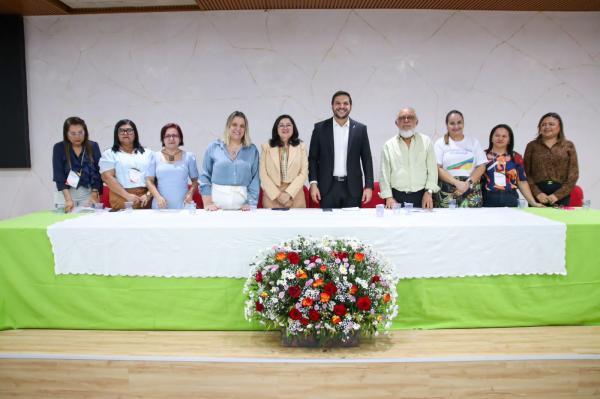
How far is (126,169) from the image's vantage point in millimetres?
3645

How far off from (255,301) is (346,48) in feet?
11.3

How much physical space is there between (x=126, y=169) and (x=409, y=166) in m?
2.15

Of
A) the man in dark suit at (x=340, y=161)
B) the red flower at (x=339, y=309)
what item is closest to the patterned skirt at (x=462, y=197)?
the man in dark suit at (x=340, y=161)

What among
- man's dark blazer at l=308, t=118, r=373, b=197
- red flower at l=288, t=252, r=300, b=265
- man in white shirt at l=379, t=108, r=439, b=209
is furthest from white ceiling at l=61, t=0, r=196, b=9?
red flower at l=288, t=252, r=300, b=265

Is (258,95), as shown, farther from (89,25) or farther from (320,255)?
(320,255)

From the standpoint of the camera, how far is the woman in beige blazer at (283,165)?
11.7 ft

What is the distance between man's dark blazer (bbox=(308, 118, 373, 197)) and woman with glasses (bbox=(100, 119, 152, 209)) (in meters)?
1.30

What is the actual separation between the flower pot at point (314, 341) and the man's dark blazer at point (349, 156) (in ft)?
4.77

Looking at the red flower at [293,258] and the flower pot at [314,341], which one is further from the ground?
the red flower at [293,258]

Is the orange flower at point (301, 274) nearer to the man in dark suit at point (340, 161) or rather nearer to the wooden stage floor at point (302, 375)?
the wooden stage floor at point (302, 375)

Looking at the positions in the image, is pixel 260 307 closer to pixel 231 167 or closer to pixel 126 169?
pixel 231 167

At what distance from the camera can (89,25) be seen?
5070 mm

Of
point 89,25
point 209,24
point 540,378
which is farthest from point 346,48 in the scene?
point 540,378

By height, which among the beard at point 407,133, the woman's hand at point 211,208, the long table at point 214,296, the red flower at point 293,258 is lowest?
the long table at point 214,296
